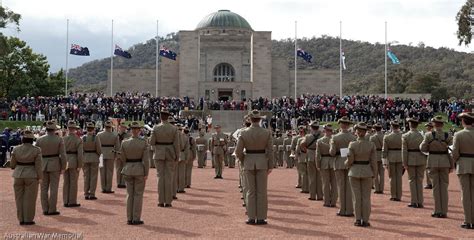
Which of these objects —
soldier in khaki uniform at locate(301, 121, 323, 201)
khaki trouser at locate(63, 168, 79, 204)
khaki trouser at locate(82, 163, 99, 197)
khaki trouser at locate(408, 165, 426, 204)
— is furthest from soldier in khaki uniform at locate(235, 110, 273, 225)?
khaki trouser at locate(82, 163, 99, 197)

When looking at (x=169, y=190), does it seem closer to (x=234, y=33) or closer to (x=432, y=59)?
(x=234, y=33)

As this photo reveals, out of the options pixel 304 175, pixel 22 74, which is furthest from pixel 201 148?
pixel 22 74

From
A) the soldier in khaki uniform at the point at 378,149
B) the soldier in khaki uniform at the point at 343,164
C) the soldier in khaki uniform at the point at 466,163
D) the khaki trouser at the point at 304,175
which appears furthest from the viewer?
the khaki trouser at the point at 304,175

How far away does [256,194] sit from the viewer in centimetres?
1153

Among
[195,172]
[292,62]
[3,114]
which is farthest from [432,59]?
[195,172]

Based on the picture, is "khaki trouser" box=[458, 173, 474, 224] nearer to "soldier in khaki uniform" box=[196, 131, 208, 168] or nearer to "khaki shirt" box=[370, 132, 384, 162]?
"khaki shirt" box=[370, 132, 384, 162]

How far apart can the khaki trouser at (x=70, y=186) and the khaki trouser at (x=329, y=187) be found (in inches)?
238

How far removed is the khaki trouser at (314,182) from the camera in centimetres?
1521

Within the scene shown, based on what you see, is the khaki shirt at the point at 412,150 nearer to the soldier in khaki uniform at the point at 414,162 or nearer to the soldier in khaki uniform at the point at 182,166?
the soldier in khaki uniform at the point at 414,162

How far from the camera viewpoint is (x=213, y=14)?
7244 centimetres

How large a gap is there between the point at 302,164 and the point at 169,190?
15.4 feet

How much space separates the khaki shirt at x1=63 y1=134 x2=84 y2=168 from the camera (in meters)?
13.6

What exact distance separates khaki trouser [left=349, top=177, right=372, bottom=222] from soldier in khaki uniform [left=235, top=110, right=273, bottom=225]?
174 centimetres

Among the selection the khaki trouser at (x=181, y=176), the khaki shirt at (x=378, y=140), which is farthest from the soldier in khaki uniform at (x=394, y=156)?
the khaki trouser at (x=181, y=176)
